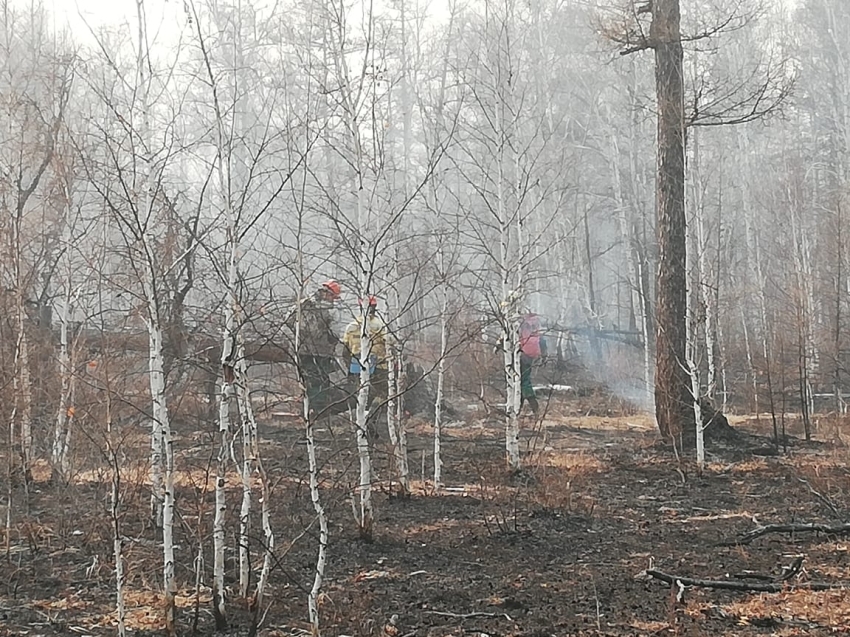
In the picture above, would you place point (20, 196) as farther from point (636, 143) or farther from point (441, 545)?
point (636, 143)

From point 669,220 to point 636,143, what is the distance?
1705 centimetres

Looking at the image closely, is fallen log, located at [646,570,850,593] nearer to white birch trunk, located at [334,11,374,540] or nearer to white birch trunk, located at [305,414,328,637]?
white birch trunk, located at [334,11,374,540]

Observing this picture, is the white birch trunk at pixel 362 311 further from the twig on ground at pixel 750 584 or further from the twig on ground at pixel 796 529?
the twig on ground at pixel 796 529

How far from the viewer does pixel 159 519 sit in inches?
265

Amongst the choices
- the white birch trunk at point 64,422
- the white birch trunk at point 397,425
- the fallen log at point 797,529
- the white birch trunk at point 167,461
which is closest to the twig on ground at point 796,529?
the fallen log at point 797,529

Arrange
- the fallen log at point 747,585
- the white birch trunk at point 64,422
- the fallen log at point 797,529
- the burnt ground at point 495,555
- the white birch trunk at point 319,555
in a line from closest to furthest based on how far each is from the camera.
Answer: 1. the white birch trunk at point 319,555
2. the burnt ground at point 495,555
3. the fallen log at point 747,585
4. the fallen log at point 797,529
5. the white birch trunk at point 64,422

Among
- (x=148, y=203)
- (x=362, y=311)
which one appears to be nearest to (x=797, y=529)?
(x=362, y=311)

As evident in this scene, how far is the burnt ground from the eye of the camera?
187 inches

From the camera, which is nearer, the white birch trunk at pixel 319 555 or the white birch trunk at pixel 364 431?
the white birch trunk at pixel 319 555

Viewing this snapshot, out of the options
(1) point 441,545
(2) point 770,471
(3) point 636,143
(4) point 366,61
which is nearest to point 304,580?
(1) point 441,545

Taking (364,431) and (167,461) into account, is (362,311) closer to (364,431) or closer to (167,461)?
(364,431)

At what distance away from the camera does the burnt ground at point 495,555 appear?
4.75m

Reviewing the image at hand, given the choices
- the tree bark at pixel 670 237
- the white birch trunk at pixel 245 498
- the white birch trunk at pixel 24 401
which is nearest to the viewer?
the white birch trunk at pixel 245 498

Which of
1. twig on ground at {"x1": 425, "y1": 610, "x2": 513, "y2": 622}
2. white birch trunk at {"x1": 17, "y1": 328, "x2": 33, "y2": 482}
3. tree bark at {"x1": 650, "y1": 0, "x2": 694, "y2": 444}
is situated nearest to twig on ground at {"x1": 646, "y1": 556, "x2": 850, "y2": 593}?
twig on ground at {"x1": 425, "y1": 610, "x2": 513, "y2": 622}
